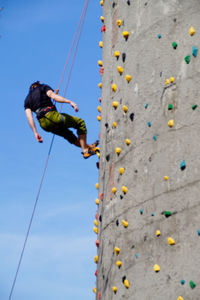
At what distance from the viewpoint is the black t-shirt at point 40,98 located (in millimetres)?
10570

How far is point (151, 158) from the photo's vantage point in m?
7.03

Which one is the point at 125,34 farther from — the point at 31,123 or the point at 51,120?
the point at 31,123

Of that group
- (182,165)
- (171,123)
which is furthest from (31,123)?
(182,165)

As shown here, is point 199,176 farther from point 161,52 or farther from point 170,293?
point 161,52

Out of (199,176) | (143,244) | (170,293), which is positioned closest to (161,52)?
(199,176)

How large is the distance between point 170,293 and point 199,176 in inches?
45.8

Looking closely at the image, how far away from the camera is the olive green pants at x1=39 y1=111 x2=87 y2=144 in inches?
409

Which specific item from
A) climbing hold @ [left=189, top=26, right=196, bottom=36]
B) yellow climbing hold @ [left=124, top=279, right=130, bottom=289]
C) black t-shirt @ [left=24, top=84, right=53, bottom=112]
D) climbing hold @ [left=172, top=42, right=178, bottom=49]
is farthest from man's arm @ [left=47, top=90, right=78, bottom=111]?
yellow climbing hold @ [left=124, top=279, right=130, bottom=289]

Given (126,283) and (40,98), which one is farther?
(40,98)

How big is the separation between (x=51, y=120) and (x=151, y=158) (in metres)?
3.69

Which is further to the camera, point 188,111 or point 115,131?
point 115,131

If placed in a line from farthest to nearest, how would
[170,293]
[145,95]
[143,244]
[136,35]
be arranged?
1. [136,35]
2. [145,95]
3. [143,244]
4. [170,293]

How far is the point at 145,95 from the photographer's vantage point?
7398mm

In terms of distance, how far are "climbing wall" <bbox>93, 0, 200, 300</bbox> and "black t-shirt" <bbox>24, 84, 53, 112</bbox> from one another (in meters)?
2.26
